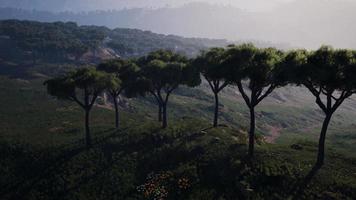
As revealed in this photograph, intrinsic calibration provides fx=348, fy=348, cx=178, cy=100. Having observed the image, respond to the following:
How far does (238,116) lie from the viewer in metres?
131

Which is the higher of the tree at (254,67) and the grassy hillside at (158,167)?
the tree at (254,67)

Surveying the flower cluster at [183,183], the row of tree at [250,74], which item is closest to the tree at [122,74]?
the row of tree at [250,74]

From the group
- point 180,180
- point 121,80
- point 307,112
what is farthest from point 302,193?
point 307,112

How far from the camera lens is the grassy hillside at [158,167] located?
38.8 meters

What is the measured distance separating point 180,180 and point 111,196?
28.4ft

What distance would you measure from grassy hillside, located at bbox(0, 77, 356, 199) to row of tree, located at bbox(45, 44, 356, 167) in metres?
3.70

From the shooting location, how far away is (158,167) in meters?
46.7

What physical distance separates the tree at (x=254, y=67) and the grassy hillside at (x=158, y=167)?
Answer: 606 centimetres

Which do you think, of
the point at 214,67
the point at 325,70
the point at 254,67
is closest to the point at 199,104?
the point at 214,67

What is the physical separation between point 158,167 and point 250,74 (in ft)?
56.6

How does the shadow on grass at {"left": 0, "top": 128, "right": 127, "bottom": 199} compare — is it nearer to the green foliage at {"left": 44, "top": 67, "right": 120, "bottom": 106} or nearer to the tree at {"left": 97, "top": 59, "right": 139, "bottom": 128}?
the green foliage at {"left": 44, "top": 67, "right": 120, "bottom": 106}

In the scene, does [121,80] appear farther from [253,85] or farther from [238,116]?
[238,116]

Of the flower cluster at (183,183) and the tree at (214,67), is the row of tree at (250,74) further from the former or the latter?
the flower cluster at (183,183)

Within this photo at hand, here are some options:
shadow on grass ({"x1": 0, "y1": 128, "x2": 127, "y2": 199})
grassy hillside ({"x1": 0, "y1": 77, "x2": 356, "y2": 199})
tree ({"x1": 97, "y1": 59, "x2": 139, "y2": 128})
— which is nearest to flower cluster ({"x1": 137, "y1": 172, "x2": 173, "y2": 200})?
grassy hillside ({"x1": 0, "y1": 77, "x2": 356, "y2": 199})
